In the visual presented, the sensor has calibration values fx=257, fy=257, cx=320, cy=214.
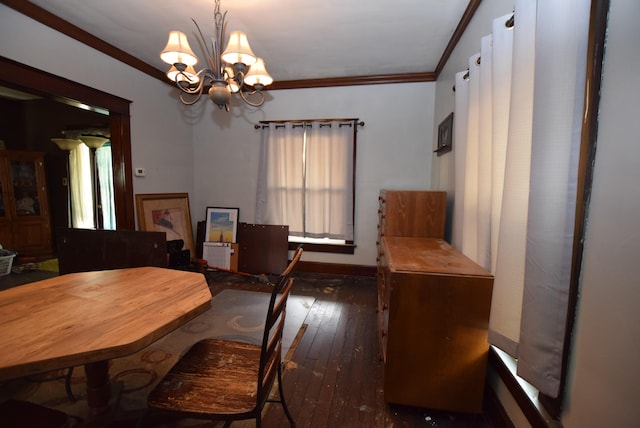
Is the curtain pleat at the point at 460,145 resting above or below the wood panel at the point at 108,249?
above

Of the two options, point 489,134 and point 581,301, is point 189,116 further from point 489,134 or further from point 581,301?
point 581,301

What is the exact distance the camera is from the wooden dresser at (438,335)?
4.24 ft

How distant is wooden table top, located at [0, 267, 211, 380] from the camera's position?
2.51ft

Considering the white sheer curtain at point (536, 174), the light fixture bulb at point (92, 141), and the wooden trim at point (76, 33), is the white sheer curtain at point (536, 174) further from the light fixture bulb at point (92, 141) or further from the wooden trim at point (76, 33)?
the light fixture bulb at point (92, 141)

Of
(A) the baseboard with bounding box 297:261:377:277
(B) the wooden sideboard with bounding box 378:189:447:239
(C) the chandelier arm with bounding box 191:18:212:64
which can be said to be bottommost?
(A) the baseboard with bounding box 297:261:377:277

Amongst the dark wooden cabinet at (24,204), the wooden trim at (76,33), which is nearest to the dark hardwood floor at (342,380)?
the wooden trim at (76,33)

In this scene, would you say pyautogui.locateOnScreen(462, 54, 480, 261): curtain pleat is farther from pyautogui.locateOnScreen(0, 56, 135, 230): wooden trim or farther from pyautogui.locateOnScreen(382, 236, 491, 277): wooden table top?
pyautogui.locateOnScreen(0, 56, 135, 230): wooden trim

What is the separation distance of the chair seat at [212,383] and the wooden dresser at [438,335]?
2.43ft

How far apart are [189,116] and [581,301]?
13.9ft

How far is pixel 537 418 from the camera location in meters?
1.01

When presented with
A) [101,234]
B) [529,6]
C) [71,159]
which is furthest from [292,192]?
[71,159]

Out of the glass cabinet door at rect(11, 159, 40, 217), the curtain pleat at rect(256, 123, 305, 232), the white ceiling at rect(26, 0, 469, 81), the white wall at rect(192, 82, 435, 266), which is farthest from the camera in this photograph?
the glass cabinet door at rect(11, 159, 40, 217)

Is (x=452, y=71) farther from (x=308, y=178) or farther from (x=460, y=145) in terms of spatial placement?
(x=308, y=178)

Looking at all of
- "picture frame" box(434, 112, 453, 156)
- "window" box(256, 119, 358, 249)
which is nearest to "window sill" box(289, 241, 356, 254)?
"window" box(256, 119, 358, 249)
